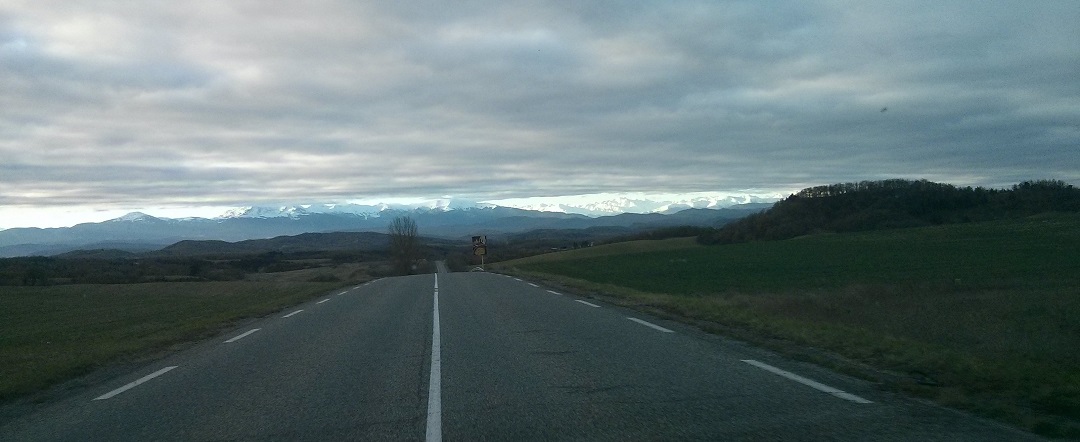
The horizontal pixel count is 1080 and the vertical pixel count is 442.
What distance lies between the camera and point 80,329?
22062mm

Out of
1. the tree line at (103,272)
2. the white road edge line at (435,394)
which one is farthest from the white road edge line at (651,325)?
the tree line at (103,272)

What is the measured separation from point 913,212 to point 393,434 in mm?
90720

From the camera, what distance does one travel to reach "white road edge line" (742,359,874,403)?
7.27m

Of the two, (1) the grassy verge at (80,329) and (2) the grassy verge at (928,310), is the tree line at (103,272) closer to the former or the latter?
(1) the grassy verge at (80,329)

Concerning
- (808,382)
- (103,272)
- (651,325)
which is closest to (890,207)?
(103,272)

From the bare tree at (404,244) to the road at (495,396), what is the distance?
253ft

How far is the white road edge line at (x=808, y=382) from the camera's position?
727 cm

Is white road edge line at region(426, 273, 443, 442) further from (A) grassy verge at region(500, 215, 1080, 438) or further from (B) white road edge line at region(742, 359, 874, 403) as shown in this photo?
(A) grassy verge at region(500, 215, 1080, 438)

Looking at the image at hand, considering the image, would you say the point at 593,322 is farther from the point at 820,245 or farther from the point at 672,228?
the point at 672,228

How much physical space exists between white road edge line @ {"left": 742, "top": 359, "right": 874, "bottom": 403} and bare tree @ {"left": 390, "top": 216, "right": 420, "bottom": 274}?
8022 centimetres

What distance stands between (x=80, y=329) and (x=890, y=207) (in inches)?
3303

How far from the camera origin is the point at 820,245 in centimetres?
6512

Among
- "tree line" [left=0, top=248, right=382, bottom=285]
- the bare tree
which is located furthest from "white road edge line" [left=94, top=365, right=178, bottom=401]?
the bare tree

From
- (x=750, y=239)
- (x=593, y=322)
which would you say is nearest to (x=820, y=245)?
(x=750, y=239)
